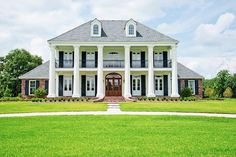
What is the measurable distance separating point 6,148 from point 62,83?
32161 mm

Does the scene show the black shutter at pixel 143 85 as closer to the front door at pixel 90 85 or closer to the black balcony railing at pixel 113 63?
the black balcony railing at pixel 113 63

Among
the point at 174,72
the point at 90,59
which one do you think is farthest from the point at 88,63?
the point at 174,72

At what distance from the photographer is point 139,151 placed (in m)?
7.86

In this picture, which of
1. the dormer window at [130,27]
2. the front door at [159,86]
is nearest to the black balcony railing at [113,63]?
the dormer window at [130,27]

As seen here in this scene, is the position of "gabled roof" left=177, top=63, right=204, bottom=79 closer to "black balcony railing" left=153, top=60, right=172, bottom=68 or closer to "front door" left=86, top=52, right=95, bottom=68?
"black balcony railing" left=153, top=60, right=172, bottom=68

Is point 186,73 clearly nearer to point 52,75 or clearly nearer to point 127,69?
point 127,69

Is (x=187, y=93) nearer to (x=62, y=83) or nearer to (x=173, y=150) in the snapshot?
(x=62, y=83)

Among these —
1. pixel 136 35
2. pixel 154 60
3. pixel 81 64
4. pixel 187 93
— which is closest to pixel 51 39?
pixel 81 64

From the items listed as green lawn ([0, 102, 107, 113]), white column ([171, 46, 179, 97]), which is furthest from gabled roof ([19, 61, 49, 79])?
white column ([171, 46, 179, 97])

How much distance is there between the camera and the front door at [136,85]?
132ft

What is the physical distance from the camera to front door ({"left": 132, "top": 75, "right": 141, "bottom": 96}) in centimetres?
4022

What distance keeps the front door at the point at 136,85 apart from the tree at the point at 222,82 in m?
21.9

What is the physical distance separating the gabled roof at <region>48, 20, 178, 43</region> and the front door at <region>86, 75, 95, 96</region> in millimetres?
5132

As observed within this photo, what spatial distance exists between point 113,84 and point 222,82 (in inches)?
1015
